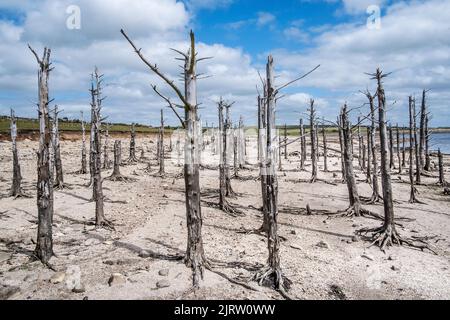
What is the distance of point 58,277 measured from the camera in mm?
7223

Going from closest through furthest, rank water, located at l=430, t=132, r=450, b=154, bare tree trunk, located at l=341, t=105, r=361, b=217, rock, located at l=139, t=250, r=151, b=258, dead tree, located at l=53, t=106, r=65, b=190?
1. rock, located at l=139, t=250, r=151, b=258
2. bare tree trunk, located at l=341, t=105, r=361, b=217
3. dead tree, located at l=53, t=106, r=65, b=190
4. water, located at l=430, t=132, r=450, b=154

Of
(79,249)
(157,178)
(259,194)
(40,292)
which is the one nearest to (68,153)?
(157,178)

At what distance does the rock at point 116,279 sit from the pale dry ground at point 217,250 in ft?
0.48

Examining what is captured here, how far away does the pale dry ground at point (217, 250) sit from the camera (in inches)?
282

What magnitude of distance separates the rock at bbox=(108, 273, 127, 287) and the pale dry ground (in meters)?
0.15

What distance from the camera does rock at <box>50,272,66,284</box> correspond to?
23.4 feet

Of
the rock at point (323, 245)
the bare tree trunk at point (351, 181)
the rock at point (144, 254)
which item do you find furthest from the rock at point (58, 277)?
the bare tree trunk at point (351, 181)

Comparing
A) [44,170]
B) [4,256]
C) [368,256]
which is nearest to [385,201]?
[368,256]

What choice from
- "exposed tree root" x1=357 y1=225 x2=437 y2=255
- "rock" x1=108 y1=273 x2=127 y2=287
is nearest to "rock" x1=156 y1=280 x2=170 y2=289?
"rock" x1=108 y1=273 x2=127 y2=287

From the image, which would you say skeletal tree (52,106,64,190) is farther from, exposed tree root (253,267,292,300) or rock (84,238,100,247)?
exposed tree root (253,267,292,300)

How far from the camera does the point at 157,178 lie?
88.4ft

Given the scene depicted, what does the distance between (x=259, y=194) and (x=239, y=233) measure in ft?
28.9
